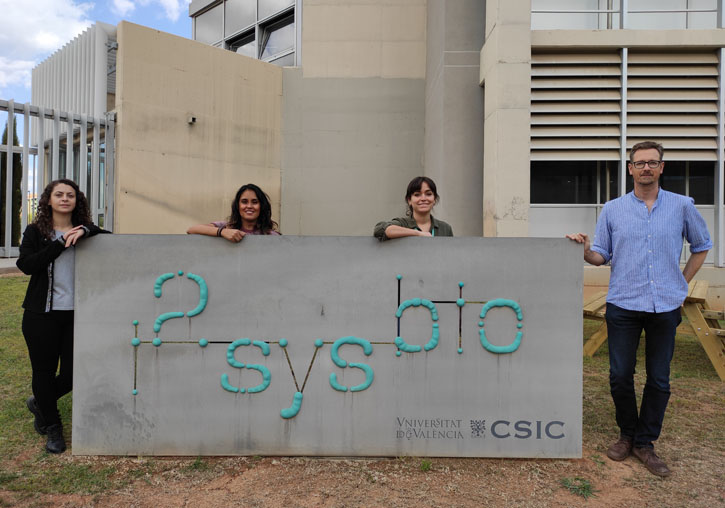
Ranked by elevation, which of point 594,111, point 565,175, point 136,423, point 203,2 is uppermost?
point 203,2

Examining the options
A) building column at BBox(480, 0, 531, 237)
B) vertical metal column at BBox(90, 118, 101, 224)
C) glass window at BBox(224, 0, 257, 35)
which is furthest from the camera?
glass window at BBox(224, 0, 257, 35)

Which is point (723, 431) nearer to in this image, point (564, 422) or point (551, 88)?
point (564, 422)

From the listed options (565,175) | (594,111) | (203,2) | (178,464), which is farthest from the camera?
(203,2)

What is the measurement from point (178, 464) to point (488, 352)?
199cm

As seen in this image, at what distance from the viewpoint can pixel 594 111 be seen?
817cm

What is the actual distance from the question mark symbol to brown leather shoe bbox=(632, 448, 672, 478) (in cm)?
282

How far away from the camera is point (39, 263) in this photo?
3051mm

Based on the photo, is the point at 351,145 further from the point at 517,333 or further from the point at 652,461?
the point at 652,461

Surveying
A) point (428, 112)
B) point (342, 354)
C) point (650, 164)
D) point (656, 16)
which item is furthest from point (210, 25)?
point (650, 164)

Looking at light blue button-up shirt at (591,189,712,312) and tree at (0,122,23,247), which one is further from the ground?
tree at (0,122,23,247)

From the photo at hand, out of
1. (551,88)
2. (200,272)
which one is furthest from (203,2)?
(200,272)

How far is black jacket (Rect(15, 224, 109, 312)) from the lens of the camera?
10.0 feet

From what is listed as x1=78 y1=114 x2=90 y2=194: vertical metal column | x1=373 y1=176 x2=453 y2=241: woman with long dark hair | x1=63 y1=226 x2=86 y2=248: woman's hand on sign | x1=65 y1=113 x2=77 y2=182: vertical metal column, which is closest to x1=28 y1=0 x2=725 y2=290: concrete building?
x1=78 y1=114 x2=90 y2=194: vertical metal column

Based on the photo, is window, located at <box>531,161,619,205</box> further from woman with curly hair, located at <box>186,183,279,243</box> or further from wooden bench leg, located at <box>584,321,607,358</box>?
woman with curly hair, located at <box>186,183,279,243</box>
